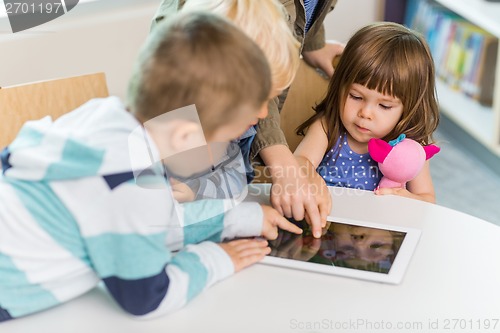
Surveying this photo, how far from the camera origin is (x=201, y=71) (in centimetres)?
94

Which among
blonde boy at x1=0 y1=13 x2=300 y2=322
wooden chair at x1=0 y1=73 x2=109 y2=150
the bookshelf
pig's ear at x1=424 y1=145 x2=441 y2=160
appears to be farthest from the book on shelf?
blonde boy at x1=0 y1=13 x2=300 y2=322

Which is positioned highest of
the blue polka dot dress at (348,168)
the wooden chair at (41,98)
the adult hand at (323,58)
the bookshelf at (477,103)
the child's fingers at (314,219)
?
the wooden chair at (41,98)

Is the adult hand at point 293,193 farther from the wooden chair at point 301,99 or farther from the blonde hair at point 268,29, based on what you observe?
the wooden chair at point 301,99

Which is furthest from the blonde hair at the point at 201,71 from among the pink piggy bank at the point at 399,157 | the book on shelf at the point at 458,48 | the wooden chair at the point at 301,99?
the book on shelf at the point at 458,48

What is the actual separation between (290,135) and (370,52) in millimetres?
361

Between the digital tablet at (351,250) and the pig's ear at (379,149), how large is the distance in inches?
11.8

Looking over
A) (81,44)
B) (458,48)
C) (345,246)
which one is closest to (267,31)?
(345,246)

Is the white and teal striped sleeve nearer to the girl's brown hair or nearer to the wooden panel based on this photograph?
the girl's brown hair

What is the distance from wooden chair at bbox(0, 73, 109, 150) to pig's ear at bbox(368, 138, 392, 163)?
2.37ft

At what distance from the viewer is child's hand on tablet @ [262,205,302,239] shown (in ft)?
4.15

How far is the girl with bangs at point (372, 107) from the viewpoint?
1615mm

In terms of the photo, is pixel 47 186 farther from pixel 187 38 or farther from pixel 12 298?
pixel 187 38

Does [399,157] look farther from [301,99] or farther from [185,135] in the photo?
[185,135]

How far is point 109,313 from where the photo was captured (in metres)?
1.11
